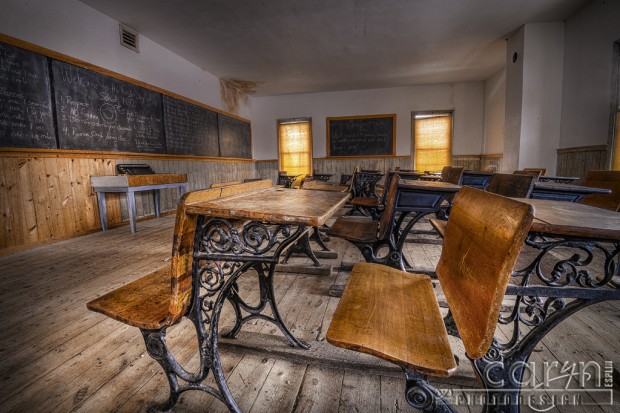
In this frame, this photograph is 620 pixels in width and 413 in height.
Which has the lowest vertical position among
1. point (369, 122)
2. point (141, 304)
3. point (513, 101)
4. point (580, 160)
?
point (141, 304)

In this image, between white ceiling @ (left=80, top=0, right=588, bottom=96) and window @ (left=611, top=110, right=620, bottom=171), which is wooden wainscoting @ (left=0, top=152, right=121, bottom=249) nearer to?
white ceiling @ (left=80, top=0, right=588, bottom=96)

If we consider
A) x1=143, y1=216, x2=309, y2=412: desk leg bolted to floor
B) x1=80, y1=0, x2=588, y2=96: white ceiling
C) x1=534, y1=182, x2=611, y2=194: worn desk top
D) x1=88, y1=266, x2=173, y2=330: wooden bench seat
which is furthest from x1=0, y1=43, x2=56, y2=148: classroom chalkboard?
x1=534, y1=182, x2=611, y2=194: worn desk top

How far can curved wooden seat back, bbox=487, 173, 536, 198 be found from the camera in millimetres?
2000

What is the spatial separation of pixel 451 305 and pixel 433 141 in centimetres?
801

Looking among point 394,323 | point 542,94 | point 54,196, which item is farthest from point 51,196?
point 542,94

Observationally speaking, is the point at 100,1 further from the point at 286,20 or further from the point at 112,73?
the point at 286,20

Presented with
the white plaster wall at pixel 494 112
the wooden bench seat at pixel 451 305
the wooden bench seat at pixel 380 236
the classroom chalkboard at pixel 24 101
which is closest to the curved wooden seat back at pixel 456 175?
the wooden bench seat at pixel 380 236

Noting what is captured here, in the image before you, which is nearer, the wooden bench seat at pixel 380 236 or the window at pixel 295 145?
the wooden bench seat at pixel 380 236

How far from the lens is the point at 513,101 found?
509cm

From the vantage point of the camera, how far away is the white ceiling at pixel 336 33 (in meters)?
4.03

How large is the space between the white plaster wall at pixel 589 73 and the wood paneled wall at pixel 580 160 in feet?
0.30

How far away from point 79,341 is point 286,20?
Answer: 4.71m

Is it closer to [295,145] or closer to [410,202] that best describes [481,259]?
[410,202]

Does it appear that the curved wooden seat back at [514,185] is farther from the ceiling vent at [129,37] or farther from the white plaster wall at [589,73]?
the ceiling vent at [129,37]
